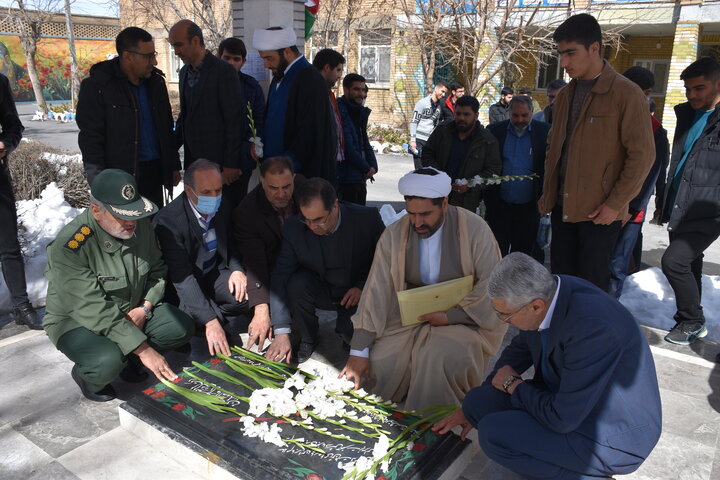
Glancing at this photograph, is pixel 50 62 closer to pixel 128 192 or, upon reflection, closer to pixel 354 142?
pixel 354 142

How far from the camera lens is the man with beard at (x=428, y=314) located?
9.82ft

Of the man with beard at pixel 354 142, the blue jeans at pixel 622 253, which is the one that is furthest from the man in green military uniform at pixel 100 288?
the blue jeans at pixel 622 253

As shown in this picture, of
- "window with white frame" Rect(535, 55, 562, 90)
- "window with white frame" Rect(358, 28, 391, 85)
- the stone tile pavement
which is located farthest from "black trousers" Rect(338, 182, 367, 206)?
"window with white frame" Rect(358, 28, 391, 85)

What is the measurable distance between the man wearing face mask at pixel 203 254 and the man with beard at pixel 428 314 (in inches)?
35.2

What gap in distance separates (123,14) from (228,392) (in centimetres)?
2462

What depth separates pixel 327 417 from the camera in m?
2.70

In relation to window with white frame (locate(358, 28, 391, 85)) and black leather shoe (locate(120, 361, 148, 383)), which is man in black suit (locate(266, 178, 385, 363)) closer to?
black leather shoe (locate(120, 361, 148, 383))

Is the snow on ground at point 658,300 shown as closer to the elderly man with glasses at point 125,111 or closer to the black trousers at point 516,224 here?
the black trousers at point 516,224

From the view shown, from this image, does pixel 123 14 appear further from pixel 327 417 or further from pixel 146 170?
pixel 327 417

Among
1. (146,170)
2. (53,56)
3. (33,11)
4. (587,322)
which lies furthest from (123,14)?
(587,322)

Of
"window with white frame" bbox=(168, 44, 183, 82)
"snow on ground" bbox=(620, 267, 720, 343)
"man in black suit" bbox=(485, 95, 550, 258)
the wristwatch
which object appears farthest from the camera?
"window with white frame" bbox=(168, 44, 183, 82)

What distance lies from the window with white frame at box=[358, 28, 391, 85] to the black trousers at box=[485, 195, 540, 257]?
14.6m

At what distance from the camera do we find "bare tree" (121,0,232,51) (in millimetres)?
16438

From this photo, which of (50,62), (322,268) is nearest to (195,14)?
(50,62)
